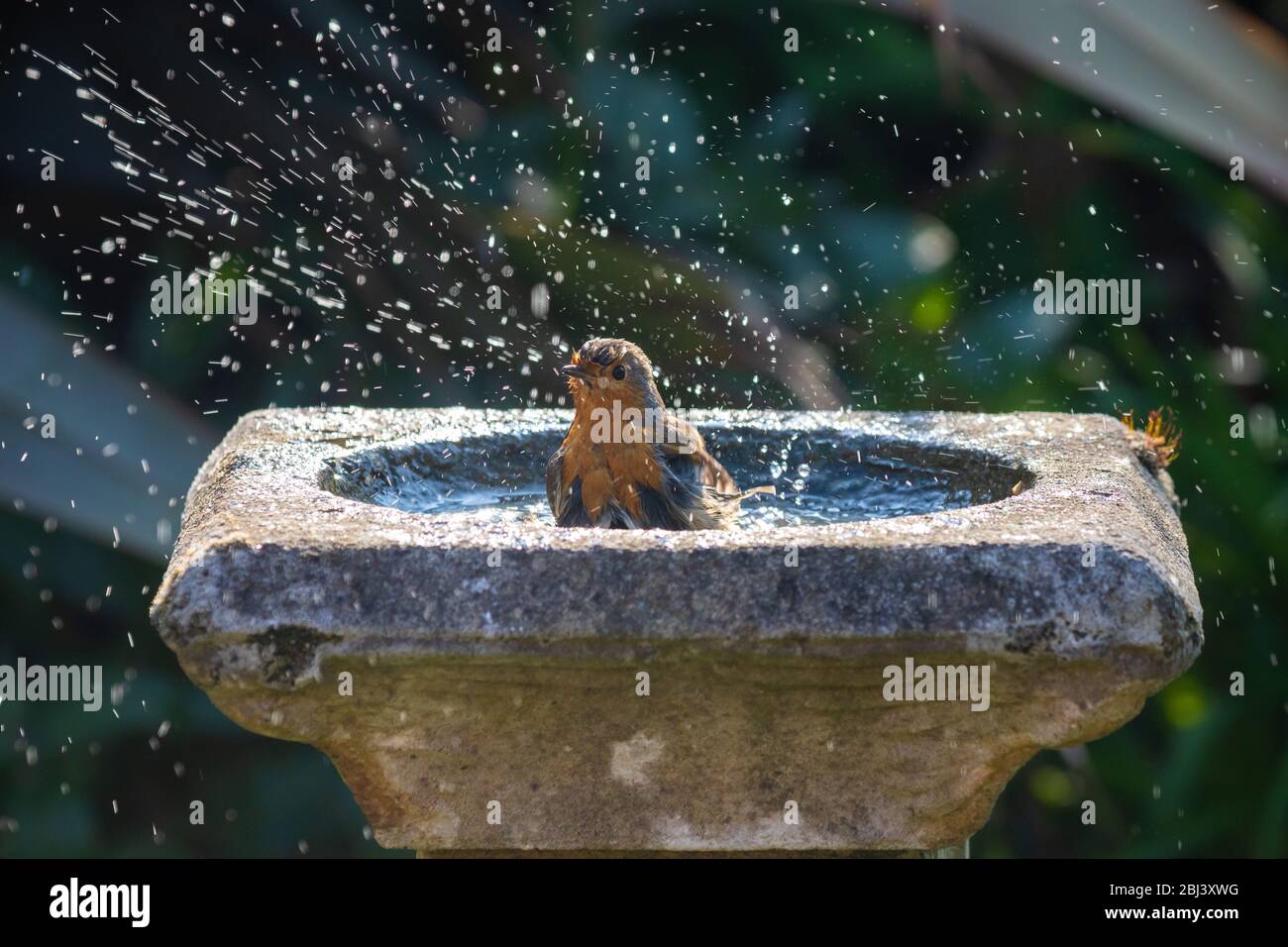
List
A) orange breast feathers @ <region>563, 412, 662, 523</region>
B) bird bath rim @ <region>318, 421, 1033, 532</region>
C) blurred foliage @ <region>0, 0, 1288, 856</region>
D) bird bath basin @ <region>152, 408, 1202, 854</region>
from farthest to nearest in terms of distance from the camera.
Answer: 1. blurred foliage @ <region>0, 0, 1288, 856</region>
2. bird bath rim @ <region>318, 421, 1033, 532</region>
3. orange breast feathers @ <region>563, 412, 662, 523</region>
4. bird bath basin @ <region>152, 408, 1202, 854</region>

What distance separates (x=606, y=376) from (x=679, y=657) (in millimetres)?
769

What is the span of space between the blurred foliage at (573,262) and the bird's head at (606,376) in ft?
7.40

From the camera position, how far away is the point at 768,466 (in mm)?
2938

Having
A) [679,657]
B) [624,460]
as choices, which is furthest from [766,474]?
[679,657]

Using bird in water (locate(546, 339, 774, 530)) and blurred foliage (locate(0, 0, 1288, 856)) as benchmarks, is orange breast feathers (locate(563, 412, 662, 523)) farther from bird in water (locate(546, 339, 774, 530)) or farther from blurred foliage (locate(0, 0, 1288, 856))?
blurred foliage (locate(0, 0, 1288, 856))

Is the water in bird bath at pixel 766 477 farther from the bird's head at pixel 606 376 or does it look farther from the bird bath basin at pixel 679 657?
the bird bath basin at pixel 679 657

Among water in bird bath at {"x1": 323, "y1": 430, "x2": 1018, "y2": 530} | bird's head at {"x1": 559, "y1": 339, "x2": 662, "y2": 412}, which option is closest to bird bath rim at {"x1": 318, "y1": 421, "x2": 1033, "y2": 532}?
water in bird bath at {"x1": 323, "y1": 430, "x2": 1018, "y2": 530}

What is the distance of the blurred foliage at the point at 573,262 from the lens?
4.83 metres

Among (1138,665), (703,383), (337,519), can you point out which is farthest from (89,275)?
(1138,665)

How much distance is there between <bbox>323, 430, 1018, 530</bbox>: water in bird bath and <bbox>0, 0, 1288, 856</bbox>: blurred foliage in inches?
73.5

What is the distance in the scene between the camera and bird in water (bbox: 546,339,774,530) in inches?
97.3

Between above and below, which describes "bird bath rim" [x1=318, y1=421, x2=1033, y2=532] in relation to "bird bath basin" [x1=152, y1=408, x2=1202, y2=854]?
above

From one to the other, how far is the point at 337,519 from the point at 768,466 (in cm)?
112

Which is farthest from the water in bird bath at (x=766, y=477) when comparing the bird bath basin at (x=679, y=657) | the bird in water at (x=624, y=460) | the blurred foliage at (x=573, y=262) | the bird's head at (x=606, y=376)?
the blurred foliage at (x=573, y=262)
